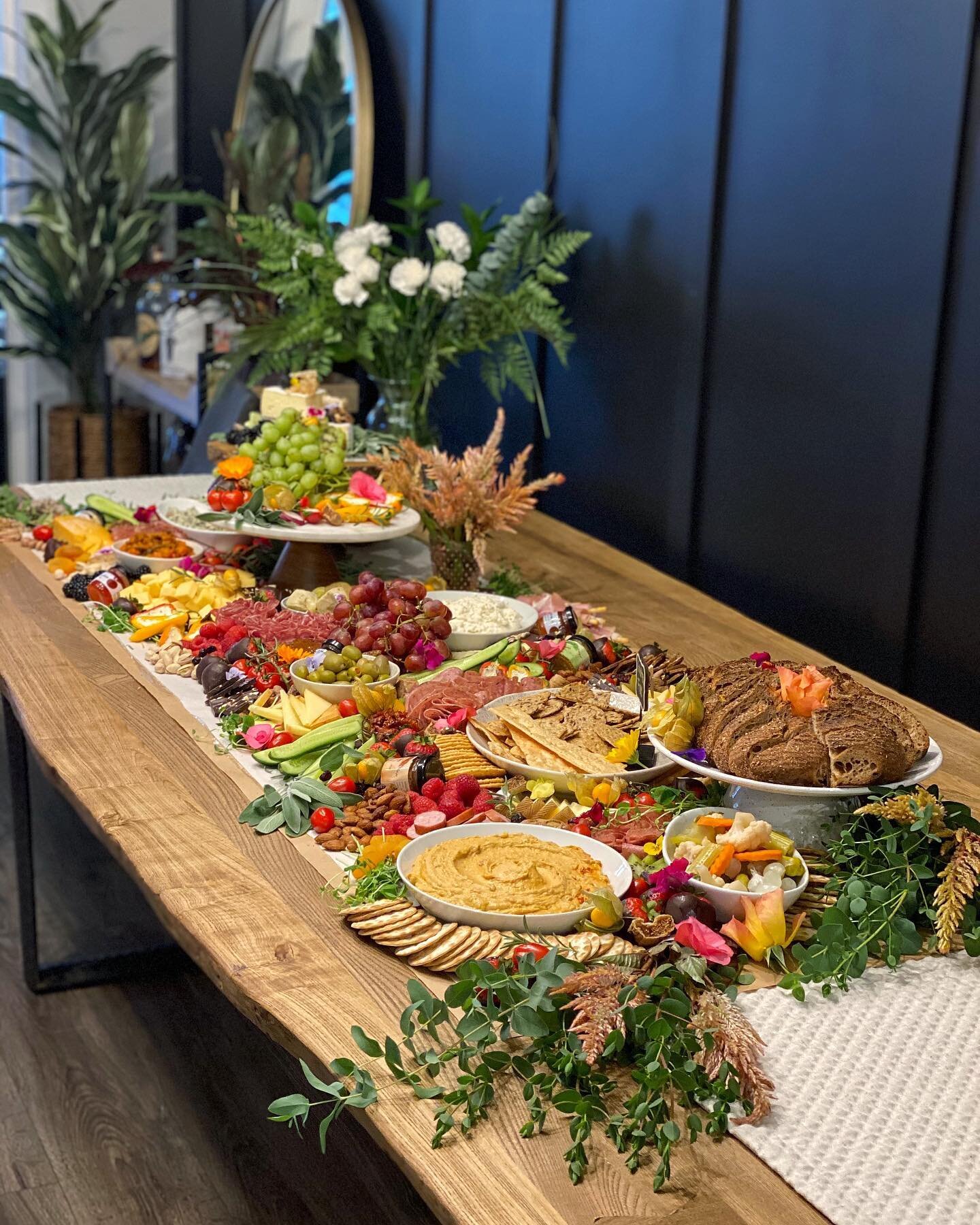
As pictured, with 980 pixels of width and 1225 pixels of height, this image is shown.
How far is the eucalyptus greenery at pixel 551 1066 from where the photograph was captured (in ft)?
3.66

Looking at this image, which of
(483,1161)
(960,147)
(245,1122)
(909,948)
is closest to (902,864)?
(909,948)

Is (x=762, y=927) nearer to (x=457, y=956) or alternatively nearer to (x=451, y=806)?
(x=457, y=956)

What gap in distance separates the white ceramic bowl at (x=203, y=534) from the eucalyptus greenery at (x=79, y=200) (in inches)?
121

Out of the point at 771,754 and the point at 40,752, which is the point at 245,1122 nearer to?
the point at 40,752

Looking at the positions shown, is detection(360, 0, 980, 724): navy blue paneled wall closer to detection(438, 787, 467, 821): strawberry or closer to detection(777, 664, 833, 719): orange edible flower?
detection(777, 664, 833, 719): orange edible flower

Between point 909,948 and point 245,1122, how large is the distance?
4.43 feet

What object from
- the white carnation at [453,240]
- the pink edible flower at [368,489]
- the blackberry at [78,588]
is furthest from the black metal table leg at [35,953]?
the white carnation at [453,240]

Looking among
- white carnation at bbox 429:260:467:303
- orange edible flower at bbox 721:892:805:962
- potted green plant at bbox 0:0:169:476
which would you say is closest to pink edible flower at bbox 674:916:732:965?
orange edible flower at bbox 721:892:805:962

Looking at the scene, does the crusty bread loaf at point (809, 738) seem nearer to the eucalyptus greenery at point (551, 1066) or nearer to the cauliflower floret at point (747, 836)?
the cauliflower floret at point (747, 836)

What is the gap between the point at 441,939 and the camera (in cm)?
136

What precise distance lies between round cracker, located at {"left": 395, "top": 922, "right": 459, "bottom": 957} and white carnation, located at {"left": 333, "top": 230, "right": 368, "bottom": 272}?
6.99 ft

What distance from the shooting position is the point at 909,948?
4.57 ft

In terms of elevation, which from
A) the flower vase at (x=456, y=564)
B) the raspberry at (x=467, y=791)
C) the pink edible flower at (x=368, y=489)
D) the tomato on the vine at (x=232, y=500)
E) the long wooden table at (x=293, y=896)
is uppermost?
the pink edible flower at (x=368, y=489)

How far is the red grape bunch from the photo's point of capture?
6.78 ft
